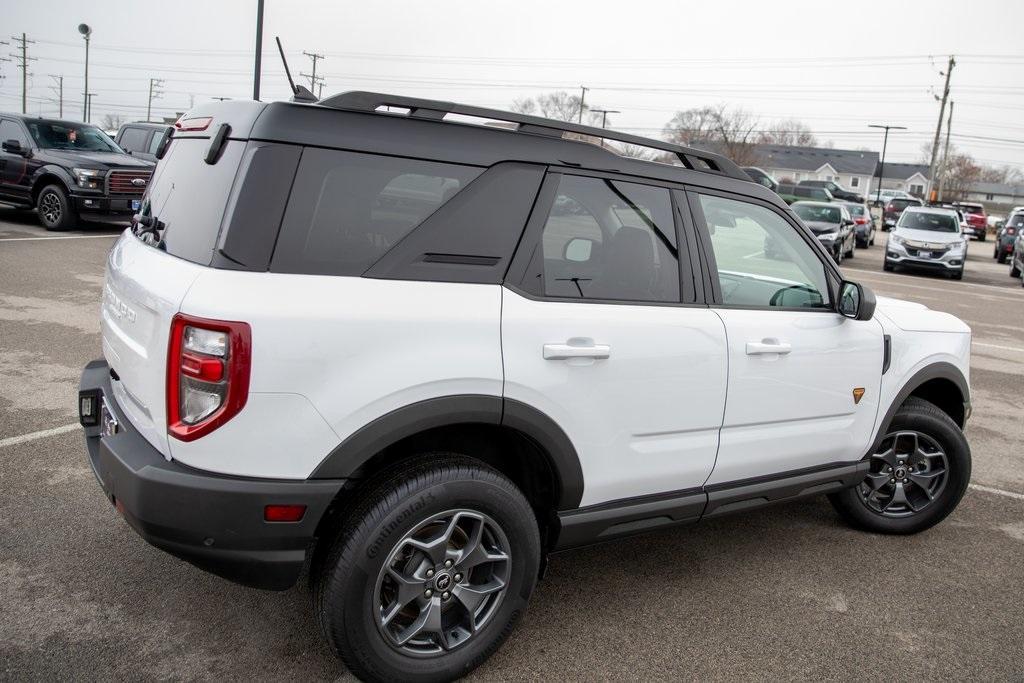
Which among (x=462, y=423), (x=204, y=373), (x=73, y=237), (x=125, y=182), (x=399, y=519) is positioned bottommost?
(x=73, y=237)

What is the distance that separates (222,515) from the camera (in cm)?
235

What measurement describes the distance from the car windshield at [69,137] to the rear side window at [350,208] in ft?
45.8

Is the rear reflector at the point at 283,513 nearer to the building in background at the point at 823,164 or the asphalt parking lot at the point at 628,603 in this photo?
the asphalt parking lot at the point at 628,603

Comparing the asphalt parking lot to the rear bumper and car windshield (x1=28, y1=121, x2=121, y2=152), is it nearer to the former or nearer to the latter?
the rear bumper

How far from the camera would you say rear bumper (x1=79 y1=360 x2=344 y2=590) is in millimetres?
2342

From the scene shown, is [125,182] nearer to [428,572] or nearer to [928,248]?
[428,572]

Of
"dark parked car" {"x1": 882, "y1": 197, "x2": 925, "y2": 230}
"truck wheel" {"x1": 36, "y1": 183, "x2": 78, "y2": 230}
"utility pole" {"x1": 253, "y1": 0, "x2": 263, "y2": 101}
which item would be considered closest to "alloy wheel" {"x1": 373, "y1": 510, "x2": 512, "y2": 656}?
"truck wheel" {"x1": 36, "y1": 183, "x2": 78, "y2": 230}

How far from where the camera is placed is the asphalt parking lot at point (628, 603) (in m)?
2.87

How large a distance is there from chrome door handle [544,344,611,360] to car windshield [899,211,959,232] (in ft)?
67.5

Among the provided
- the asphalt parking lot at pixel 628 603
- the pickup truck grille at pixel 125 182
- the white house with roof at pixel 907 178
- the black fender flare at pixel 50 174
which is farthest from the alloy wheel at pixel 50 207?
the white house with roof at pixel 907 178

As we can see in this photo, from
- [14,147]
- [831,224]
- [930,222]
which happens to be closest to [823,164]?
[930,222]

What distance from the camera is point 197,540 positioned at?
2.38 meters

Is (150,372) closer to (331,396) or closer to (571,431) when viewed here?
(331,396)

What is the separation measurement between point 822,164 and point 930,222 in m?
87.5
